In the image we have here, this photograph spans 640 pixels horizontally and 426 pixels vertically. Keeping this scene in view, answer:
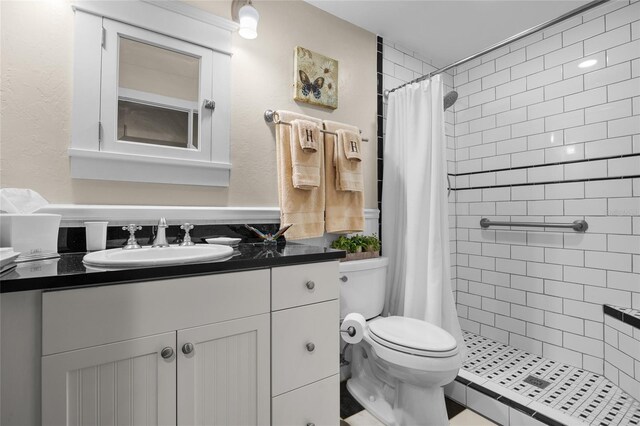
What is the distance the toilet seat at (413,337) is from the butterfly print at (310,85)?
135 centimetres

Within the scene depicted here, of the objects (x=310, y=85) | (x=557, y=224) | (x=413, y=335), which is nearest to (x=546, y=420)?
(x=413, y=335)

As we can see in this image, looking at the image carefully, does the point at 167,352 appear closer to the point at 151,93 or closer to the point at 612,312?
the point at 151,93

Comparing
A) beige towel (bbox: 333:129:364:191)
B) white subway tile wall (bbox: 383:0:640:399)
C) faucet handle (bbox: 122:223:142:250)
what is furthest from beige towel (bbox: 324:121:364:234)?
faucet handle (bbox: 122:223:142:250)

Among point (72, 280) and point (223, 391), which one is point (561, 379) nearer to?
point (223, 391)

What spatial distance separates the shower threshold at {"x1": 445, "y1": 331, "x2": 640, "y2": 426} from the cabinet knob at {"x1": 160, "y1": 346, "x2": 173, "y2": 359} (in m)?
1.53

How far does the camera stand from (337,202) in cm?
187

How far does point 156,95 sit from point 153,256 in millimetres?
739

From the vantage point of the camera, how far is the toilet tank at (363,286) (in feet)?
5.48

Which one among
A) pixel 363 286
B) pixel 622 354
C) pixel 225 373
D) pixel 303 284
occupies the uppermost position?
pixel 303 284

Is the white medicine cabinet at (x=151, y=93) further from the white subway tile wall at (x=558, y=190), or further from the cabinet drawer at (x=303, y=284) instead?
the white subway tile wall at (x=558, y=190)

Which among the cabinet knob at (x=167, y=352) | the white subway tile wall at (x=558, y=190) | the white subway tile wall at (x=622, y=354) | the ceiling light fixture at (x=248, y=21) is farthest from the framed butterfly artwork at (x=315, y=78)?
the white subway tile wall at (x=622, y=354)

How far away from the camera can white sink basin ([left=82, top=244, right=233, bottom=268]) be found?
0.87 m

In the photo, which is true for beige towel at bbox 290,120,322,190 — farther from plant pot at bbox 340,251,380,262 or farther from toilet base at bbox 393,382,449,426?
toilet base at bbox 393,382,449,426

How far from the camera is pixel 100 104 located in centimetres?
129
